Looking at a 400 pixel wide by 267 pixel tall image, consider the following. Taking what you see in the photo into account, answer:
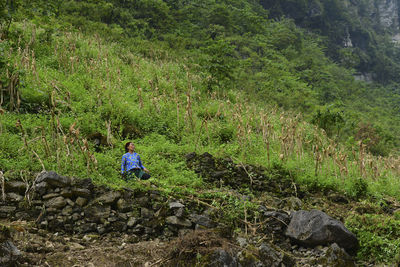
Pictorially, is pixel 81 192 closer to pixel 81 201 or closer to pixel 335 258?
pixel 81 201

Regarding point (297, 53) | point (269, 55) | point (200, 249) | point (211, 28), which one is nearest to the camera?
point (200, 249)

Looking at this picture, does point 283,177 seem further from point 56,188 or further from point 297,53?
point 297,53

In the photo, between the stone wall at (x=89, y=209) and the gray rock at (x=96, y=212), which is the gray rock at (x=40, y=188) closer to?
the stone wall at (x=89, y=209)

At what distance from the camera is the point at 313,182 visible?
260 inches

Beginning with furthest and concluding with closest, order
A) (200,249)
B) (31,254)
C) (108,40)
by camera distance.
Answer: (108,40)
(200,249)
(31,254)

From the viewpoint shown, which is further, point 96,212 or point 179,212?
point 179,212

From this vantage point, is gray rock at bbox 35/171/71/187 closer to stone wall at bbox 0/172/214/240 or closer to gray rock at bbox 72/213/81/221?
stone wall at bbox 0/172/214/240

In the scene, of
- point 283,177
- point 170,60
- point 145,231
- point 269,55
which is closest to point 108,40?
point 170,60

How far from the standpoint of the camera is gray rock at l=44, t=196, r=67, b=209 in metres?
4.11

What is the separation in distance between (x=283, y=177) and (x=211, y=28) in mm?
21255

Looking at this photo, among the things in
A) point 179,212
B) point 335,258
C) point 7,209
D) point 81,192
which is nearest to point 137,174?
point 81,192

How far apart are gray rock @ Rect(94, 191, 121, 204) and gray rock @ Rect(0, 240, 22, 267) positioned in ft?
4.32

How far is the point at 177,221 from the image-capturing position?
14.1 feet

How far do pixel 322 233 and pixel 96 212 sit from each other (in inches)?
124
